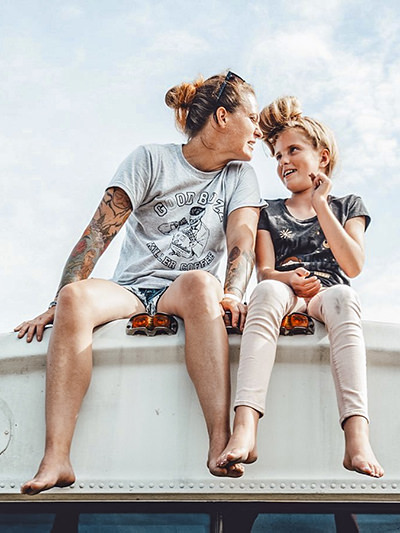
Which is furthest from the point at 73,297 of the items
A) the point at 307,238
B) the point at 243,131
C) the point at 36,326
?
the point at 243,131

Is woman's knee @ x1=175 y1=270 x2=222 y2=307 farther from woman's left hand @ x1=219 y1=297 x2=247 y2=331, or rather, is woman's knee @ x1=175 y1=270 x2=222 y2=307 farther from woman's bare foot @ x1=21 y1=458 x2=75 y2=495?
woman's bare foot @ x1=21 y1=458 x2=75 y2=495

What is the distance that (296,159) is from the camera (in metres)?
3.92

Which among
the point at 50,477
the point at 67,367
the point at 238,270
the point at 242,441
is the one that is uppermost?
the point at 238,270

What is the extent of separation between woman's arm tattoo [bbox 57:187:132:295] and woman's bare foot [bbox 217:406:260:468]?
1.06 meters

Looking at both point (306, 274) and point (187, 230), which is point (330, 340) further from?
point (187, 230)

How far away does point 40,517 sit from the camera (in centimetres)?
262

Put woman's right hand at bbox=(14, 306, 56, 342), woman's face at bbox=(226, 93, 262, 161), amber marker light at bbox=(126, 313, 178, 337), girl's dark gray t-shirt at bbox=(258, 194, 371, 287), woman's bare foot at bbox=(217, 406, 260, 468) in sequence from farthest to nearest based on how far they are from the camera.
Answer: woman's face at bbox=(226, 93, 262, 161)
girl's dark gray t-shirt at bbox=(258, 194, 371, 287)
woman's right hand at bbox=(14, 306, 56, 342)
amber marker light at bbox=(126, 313, 178, 337)
woman's bare foot at bbox=(217, 406, 260, 468)

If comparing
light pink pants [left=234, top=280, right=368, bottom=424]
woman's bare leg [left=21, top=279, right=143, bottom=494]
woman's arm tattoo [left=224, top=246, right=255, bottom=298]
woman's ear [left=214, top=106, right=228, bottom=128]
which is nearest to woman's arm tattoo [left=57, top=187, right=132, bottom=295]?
woman's bare leg [left=21, top=279, right=143, bottom=494]

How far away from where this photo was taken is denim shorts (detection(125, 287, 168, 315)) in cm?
321

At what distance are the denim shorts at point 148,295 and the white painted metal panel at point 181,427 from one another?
1.37ft

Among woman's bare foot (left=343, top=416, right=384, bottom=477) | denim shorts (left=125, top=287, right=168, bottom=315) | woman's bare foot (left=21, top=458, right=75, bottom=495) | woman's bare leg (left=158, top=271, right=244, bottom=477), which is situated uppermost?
denim shorts (left=125, top=287, right=168, bottom=315)

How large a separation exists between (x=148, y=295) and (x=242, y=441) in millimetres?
1042

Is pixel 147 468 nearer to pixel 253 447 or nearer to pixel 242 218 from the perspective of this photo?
pixel 253 447

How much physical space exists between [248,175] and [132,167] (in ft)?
1.85
